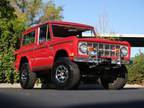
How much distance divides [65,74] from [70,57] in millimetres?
552

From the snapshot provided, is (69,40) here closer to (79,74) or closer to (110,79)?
(79,74)

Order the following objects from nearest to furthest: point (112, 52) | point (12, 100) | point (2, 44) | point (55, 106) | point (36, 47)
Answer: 1. point (55, 106)
2. point (12, 100)
3. point (112, 52)
4. point (36, 47)
5. point (2, 44)

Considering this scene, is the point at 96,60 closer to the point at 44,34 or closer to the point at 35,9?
the point at 44,34

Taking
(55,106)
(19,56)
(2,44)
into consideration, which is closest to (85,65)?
(19,56)

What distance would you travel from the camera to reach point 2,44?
2222 cm

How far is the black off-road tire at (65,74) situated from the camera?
1315 centimetres

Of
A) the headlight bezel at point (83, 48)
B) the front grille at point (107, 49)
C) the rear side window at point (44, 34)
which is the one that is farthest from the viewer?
the rear side window at point (44, 34)

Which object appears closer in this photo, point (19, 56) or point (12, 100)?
point (12, 100)

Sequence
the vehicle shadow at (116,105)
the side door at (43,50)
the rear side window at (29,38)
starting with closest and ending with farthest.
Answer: the vehicle shadow at (116,105), the side door at (43,50), the rear side window at (29,38)

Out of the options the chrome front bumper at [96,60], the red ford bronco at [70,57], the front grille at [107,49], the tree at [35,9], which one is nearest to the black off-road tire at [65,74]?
the red ford bronco at [70,57]

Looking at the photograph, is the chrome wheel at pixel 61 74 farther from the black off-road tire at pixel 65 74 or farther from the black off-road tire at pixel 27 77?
the black off-road tire at pixel 27 77

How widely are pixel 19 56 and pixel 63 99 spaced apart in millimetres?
7944

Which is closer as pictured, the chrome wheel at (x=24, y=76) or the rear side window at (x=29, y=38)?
the chrome wheel at (x=24, y=76)

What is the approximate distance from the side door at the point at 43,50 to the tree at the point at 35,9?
33.3m
